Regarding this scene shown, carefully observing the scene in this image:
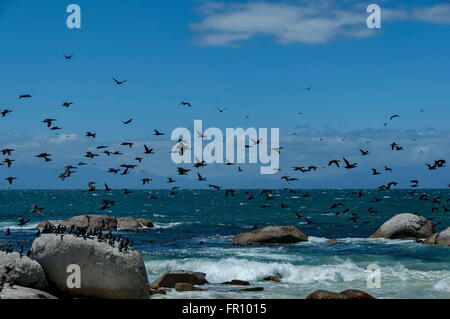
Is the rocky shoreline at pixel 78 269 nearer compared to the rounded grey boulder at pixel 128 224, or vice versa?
the rocky shoreline at pixel 78 269

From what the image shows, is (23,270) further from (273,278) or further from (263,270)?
(263,270)

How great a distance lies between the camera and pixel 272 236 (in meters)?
50.7

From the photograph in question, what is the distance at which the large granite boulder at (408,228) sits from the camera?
5331cm

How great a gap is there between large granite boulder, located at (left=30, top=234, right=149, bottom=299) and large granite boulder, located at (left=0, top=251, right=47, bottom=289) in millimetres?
717

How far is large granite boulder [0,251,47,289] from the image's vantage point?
21.8m

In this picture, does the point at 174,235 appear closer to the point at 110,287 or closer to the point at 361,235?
the point at 361,235

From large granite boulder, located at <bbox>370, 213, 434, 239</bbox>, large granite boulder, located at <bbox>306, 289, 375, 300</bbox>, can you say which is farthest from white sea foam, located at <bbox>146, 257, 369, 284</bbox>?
large granite boulder, located at <bbox>370, 213, 434, 239</bbox>

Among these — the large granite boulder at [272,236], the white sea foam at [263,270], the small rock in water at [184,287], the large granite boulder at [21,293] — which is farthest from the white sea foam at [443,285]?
the large granite boulder at [272,236]

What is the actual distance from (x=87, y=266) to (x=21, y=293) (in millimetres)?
2926

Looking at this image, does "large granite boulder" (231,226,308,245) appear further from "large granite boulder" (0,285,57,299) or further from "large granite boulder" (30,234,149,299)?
"large granite boulder" (0,285,57,299)

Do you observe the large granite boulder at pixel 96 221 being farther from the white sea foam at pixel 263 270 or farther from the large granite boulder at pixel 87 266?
the large granite boulder at pixel 87 266

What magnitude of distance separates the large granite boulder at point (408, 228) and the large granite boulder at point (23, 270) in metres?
37.2

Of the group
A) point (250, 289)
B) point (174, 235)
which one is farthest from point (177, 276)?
point (174, 235)

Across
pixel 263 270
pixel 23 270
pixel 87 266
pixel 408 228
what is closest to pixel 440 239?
pixel 408 228
